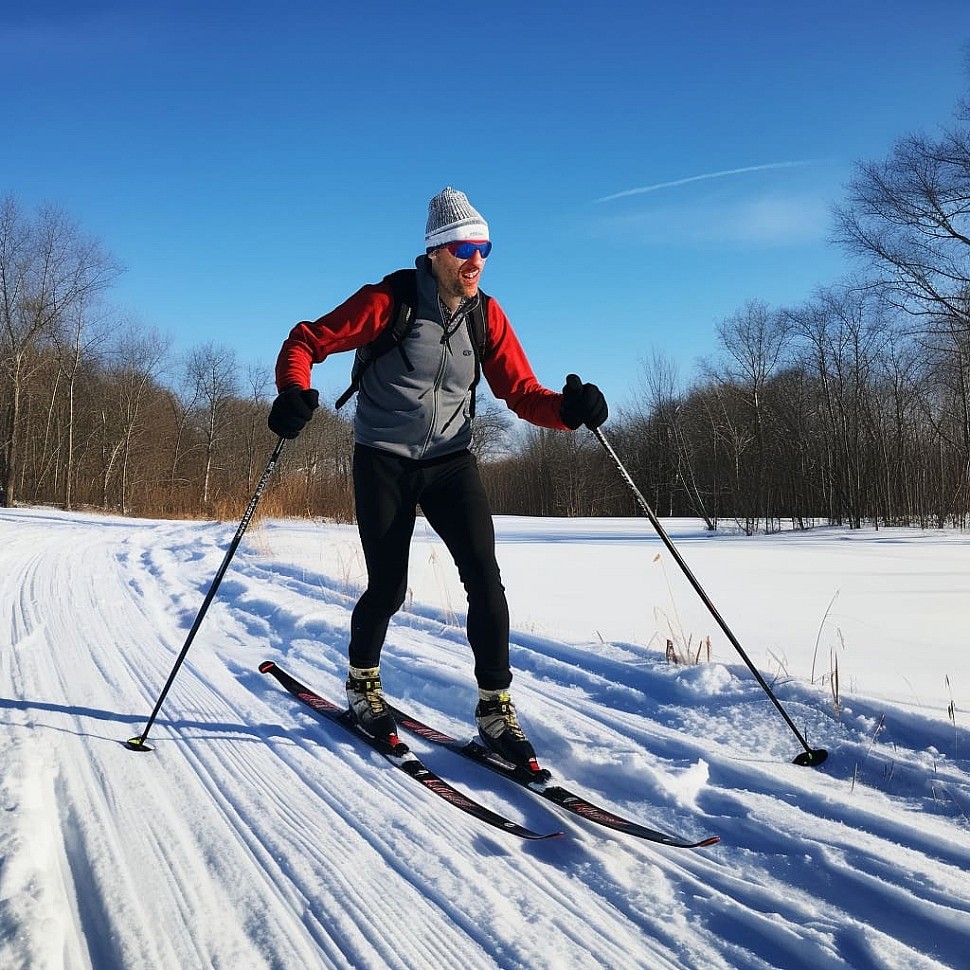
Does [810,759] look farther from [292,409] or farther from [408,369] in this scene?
[292,409]

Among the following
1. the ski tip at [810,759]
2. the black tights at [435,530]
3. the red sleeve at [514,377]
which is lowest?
the ski tip at [810,759]

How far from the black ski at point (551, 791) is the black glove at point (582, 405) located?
123cm

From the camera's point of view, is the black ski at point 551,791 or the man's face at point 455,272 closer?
the black ski at point 551,791

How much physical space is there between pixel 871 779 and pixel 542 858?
114 centimetres

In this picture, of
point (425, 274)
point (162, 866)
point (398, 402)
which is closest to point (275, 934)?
point (162, 866)

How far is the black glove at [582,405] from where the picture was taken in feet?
9.24

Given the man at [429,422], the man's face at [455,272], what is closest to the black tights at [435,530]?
the man at [429,422]

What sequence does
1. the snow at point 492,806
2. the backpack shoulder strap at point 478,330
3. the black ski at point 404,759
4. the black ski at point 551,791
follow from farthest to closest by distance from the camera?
the backpack shoulder strap at point 478,330 → the black ski at point 404,759 → the black ski at point 551,791 → the snow at point 492,806

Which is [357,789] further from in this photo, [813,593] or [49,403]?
[49,403]

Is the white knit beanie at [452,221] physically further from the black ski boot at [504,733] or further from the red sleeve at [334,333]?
the black ski boot at [504,733]

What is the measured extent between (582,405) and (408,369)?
2.20 ft

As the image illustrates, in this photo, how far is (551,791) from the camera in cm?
227

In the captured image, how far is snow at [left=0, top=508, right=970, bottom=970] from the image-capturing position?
5.12 ft

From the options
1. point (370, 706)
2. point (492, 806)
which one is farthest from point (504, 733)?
point (370, 706)
